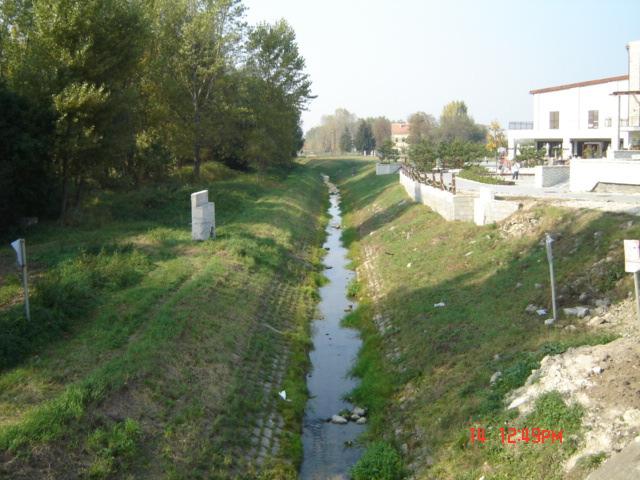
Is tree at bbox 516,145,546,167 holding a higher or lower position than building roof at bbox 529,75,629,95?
lower

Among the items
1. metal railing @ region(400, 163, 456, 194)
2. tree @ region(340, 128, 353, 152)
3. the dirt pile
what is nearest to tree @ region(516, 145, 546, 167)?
metal railing @ region(400, 163, 456, 194)

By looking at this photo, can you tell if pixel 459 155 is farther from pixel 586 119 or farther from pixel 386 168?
pixel 386 168

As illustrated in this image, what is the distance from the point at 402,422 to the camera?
11.7m

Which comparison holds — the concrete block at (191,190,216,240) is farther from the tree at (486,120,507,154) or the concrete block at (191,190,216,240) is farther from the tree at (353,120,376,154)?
the tree at (353,120,376,154)

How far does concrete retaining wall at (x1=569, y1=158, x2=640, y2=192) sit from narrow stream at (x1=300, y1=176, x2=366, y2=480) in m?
10.7

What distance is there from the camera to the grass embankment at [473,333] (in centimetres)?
920

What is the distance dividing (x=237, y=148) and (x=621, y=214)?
3780cm

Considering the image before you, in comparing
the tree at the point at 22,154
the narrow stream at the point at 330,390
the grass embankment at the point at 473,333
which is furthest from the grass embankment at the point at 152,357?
the grass embankment at the point at 473,333

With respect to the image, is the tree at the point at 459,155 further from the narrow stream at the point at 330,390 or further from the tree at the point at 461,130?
the tree at the point at 461,130

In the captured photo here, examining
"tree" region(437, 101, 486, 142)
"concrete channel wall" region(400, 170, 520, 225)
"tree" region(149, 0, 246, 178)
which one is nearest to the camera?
"concrete channel wall" region(400, 170, 520, 225)

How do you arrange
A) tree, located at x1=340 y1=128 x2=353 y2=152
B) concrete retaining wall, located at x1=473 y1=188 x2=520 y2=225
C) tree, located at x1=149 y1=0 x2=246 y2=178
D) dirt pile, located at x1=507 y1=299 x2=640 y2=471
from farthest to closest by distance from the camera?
1. tree, located at x1=340 y1=128 x2=353 y2=152
2. tree, located at x1=149 y1=0 x2=246 y2=178
3. concrete retaining wall, located at x1=473 y1=188 x2=520 y2=225
4. dirt pile, located at x1=507 y1=299 x2=640 y2=471

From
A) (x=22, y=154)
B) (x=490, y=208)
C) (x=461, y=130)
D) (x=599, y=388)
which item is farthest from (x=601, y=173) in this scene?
(x=461, y=130)

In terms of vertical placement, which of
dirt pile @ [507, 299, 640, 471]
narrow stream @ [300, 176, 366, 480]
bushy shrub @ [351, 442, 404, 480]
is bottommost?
narrow stream @ [300, 176, 366, 480]
